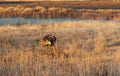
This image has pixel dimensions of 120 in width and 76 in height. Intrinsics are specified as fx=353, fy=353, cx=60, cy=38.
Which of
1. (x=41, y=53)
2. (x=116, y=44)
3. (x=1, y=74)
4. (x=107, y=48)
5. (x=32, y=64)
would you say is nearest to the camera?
(x=1, y=74)

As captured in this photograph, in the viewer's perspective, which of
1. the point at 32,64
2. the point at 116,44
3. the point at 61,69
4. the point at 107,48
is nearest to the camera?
the point at 61,69

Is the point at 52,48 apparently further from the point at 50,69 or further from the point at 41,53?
the point at 50,69

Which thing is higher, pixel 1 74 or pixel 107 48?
pixel 1 74

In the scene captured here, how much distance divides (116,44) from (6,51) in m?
5.27

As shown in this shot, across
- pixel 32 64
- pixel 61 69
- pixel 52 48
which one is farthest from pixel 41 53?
pixel 61 69

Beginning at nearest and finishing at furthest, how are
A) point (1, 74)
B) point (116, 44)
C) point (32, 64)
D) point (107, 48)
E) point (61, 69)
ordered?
point (1, 74)
point (61, 69)
point (32, 64)
point (107, 48)
point (116, 44)

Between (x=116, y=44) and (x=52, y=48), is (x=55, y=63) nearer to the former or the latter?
(x=52, y=48)

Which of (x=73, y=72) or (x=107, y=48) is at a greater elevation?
(x=73, y=72)

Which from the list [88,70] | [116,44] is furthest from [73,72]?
[116,44]

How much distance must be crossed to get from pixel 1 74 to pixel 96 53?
486 cm

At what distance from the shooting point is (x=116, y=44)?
15.6 metres

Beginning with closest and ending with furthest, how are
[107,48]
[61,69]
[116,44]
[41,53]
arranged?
1. [61,69]
2. [41,53]
3. [107,48]
4. [116,44]

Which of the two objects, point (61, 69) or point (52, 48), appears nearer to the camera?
point (61, 69)

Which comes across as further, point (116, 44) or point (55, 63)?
point (116, 44)
